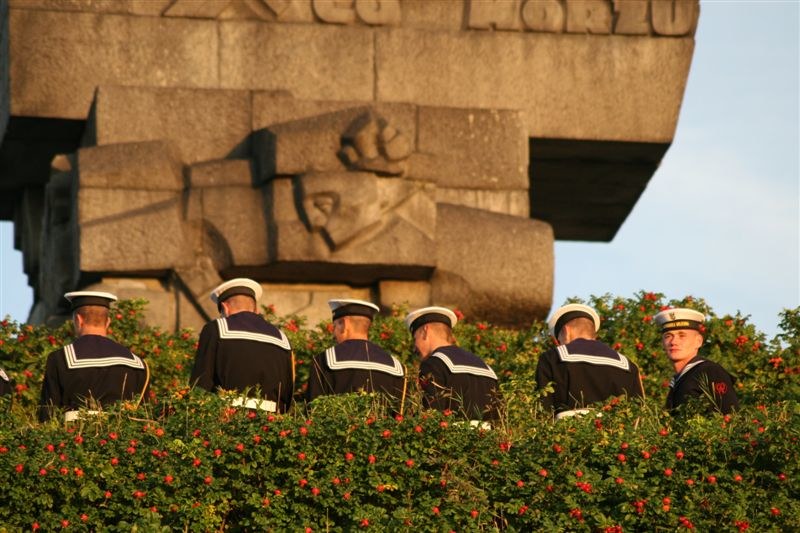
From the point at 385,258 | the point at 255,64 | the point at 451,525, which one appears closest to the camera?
the point at 451,525

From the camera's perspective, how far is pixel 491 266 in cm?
1563

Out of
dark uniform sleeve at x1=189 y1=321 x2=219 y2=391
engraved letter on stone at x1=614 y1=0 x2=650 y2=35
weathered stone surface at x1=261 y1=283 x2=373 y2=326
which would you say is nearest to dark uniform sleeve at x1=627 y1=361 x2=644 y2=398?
dark uniform sleeve at x1=189 y1=321 x2=219 y2=391

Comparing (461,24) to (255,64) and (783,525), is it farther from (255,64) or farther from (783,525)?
(783,525)

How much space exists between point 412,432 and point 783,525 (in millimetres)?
1843

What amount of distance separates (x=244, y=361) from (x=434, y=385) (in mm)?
1165

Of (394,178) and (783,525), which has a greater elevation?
(394,178)

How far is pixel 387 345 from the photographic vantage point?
13.6 m

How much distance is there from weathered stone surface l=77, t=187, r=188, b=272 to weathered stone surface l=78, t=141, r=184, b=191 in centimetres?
12

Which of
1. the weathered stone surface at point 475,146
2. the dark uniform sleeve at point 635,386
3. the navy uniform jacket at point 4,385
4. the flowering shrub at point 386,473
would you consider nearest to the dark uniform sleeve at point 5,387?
the navy uniform jacket at point 4,385

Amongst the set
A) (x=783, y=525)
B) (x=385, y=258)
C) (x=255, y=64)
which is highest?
(x=255, y=64)

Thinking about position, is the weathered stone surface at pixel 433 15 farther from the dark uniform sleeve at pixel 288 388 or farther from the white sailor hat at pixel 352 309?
the dark uniform sleeve at pixel 288 388

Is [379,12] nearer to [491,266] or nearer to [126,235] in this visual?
[491,266]

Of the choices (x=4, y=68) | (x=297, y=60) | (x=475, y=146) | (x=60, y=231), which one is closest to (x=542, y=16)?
(x=475, y=146)

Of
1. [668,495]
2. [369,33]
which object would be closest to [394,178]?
[369,33]
